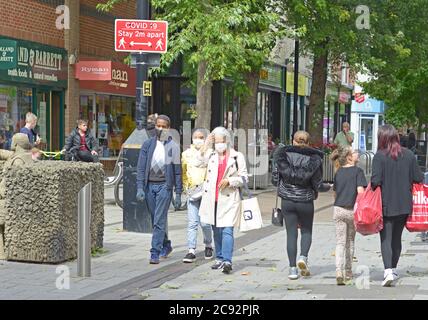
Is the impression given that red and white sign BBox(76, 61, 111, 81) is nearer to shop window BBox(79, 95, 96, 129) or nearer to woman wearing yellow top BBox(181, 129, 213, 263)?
shop window BBox(79, 95, 96, 129)

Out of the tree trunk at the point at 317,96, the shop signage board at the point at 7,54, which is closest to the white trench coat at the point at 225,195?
the shop signage board at the point at 7,54

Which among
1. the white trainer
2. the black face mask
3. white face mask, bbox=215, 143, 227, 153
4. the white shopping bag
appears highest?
the black face mask

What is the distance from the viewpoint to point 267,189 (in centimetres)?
2261

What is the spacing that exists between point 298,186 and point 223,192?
0.97 meters

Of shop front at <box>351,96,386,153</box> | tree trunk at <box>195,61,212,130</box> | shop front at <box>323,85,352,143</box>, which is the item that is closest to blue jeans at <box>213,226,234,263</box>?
tree trunk at <box>195,61,212,130</box>

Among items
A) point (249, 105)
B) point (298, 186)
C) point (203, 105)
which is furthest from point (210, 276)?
point (249, 105)

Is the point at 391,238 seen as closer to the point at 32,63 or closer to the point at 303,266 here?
the point at 303,266

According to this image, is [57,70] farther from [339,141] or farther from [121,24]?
[121,24]

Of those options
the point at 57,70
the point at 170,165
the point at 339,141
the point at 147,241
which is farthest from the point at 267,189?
the point at 170,165

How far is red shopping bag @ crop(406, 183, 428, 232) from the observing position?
9.40 metres
